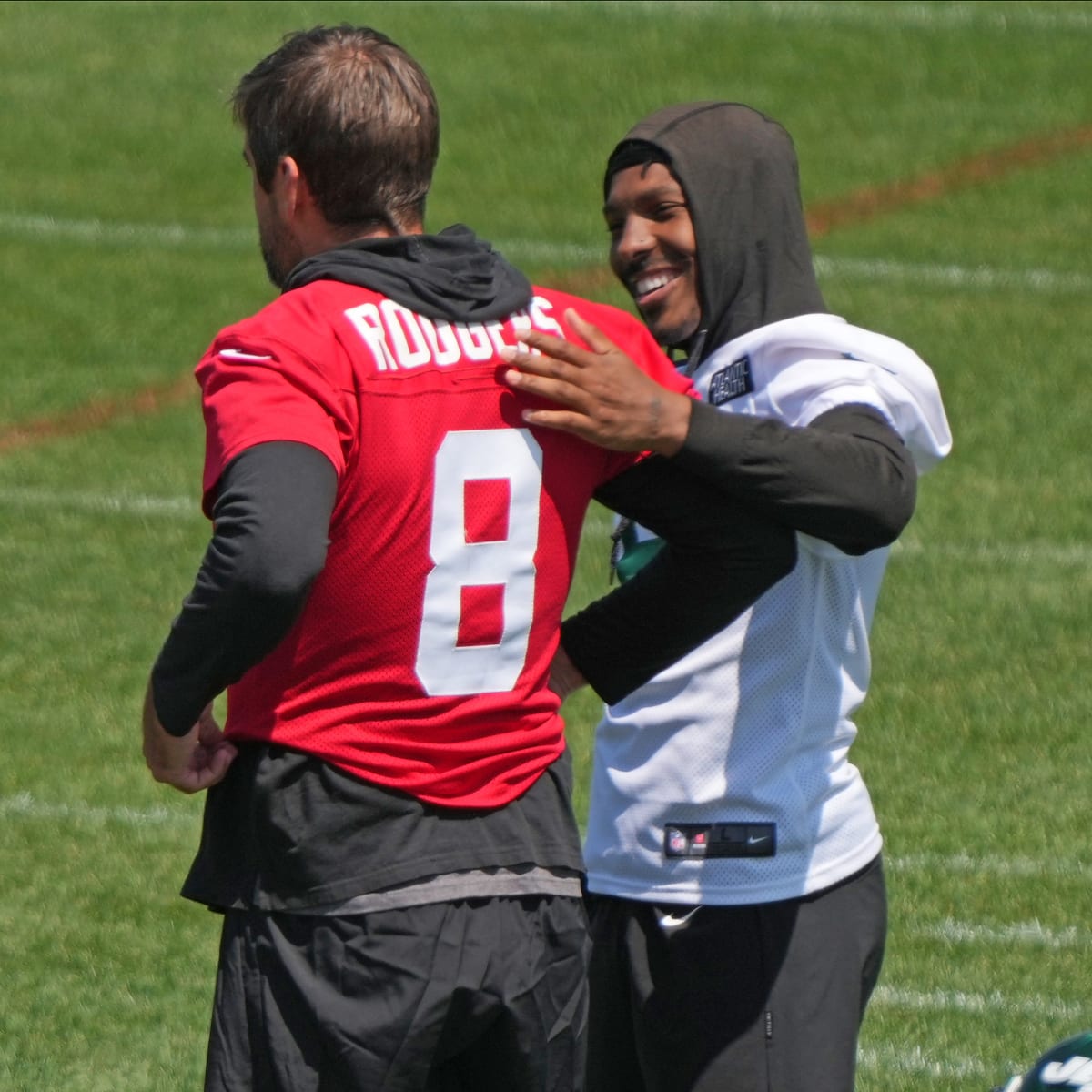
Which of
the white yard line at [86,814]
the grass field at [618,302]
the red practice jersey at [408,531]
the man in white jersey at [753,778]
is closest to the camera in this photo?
the red practice jersey at [408,531]

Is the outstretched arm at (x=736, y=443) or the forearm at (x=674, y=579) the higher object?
the outstretched arm at (x=736, y=443)

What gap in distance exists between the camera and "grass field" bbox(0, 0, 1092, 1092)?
5.21 metres

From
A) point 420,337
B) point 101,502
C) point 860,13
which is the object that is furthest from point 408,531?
point 860,13

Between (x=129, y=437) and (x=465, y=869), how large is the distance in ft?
22.7

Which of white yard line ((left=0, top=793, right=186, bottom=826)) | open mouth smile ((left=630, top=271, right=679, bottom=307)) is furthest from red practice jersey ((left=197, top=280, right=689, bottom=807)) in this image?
white yard line ((left=0, top=793, right=186, bottom=826))

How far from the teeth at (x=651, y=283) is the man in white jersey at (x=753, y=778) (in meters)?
0.04

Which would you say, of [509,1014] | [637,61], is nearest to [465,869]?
[509,1014]

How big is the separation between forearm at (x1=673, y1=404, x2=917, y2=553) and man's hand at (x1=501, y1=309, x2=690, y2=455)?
0.05m

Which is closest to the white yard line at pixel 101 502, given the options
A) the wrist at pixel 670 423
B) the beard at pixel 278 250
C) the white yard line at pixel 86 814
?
the white yard line at pixel 86 814

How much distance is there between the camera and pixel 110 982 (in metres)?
5.12

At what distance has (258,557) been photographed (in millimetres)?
2434

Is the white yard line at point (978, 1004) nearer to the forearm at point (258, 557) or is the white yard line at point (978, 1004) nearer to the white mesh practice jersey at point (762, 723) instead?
the white mesh practice jersey at point (762, 723)

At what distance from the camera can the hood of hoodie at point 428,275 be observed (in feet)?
8.66

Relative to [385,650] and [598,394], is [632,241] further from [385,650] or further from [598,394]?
[385,650]
